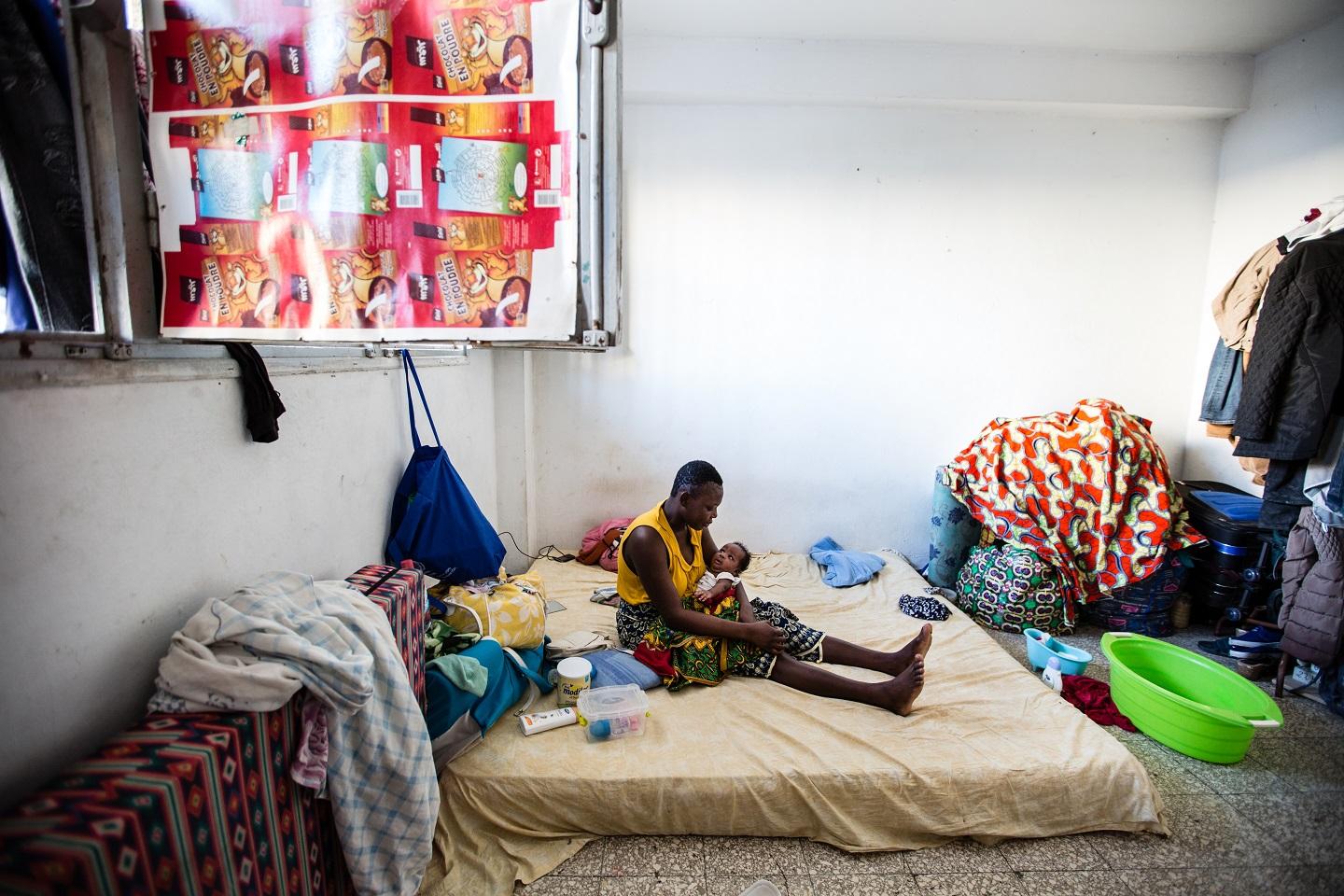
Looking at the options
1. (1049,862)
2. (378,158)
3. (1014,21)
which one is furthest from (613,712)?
(1014,21)

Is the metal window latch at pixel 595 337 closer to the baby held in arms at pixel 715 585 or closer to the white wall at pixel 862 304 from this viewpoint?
the baby held in arms at pixel 715 585

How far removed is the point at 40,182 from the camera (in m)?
0.90

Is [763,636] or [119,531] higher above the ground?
[119,531]

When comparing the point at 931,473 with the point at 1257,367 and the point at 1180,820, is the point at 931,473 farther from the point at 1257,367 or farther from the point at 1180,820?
the point at 1180,820

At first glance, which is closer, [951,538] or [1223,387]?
[1223,387]

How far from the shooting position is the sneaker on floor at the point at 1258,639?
8.15 ft

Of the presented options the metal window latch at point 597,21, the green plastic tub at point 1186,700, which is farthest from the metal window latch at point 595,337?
the green plastic tub at point 1186,700

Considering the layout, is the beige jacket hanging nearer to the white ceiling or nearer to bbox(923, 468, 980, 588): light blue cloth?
the white ceiling

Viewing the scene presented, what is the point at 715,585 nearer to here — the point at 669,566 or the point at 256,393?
the point at 669,566

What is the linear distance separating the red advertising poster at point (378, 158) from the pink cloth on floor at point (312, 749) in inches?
26.2

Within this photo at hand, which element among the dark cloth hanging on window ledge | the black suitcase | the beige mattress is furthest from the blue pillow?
the black suitcase

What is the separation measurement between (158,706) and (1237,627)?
392 cm

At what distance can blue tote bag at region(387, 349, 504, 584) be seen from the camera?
190 cm

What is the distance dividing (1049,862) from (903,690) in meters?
0.51
